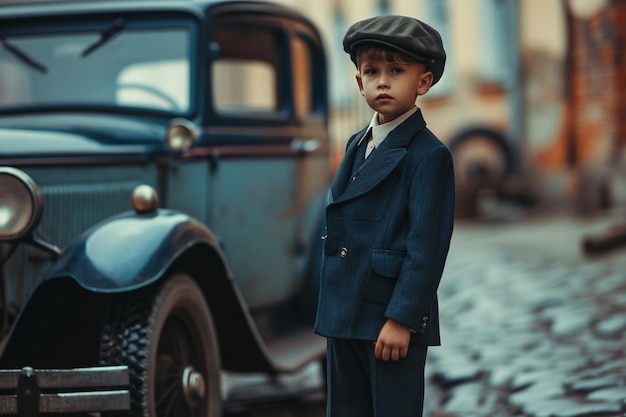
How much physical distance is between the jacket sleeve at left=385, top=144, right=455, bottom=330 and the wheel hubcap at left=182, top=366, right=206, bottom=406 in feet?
4.93

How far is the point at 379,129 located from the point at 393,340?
1.92 feet

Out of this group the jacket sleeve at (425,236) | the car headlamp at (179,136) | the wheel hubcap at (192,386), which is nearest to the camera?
the jacket sleeve at (425,236)

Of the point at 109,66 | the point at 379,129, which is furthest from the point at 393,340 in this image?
the point at 109,66

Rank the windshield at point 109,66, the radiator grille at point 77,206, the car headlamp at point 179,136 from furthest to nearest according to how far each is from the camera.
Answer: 1. the windshield at point 109,66
2. the car headlamp at point 179,136
3. the radiator grille at point 77,206

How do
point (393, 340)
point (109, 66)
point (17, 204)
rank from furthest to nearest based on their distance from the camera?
point (109, 66) < point (17, 204) < point (393, 340)

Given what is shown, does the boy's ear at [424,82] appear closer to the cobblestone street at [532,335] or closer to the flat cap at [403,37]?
the flat cap at [403,37]

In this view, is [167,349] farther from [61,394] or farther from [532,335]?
[532,335]

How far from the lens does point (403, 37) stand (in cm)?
284

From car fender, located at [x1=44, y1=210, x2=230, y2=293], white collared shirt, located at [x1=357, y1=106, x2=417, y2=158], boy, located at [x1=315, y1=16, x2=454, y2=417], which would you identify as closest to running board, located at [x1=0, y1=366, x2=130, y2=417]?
car fender, located at [x1=44, y1=210, x2=230, y2=293]

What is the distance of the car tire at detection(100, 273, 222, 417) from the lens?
3727mm

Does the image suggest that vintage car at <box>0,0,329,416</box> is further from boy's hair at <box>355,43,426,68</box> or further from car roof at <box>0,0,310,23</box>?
boy's hair at <box>355,43,426,68</box>

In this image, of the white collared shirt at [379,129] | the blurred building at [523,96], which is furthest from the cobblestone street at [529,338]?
the blurred building at [523,96]

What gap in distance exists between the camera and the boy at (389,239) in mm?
2855

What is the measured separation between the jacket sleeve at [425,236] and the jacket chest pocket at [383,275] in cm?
4
